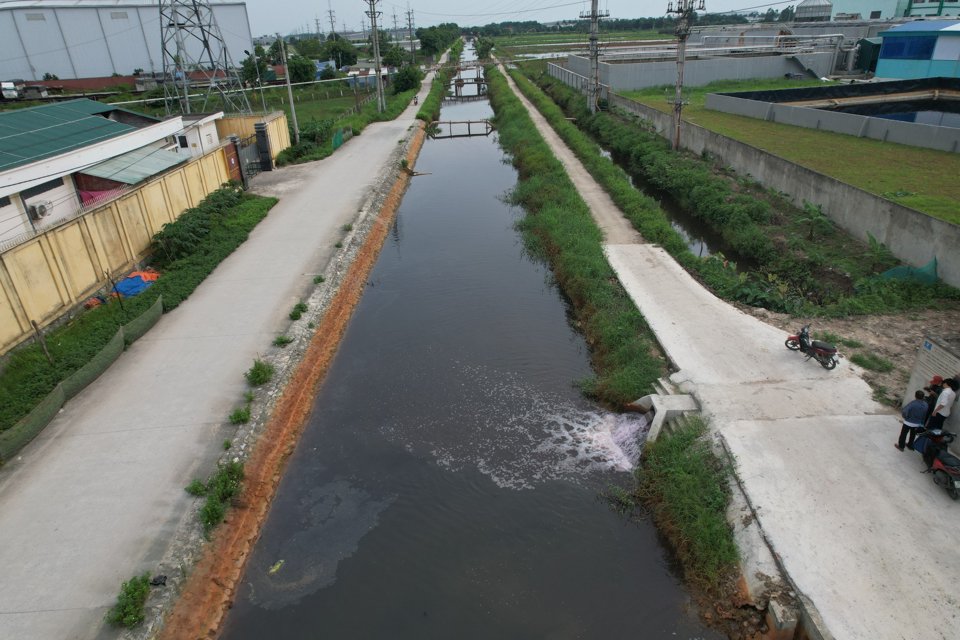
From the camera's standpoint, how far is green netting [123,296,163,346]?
1360 centimetres

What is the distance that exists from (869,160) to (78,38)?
222 feet

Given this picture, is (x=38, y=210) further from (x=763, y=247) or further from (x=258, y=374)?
(x=763, y=247)

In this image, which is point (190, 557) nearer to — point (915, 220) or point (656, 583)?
point (656, 583)

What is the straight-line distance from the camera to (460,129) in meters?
45.6

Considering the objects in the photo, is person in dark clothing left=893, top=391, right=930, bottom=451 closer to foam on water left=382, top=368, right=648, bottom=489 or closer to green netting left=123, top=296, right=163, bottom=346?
foam on water left=382, top=368, right=648, bottom=489

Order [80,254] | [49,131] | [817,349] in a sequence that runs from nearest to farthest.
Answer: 1. [817,349]
2. [80,254]
3. [49,131]

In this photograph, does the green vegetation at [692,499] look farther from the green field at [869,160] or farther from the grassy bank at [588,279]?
the green field at [869,160]

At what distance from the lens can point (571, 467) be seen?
1105cm

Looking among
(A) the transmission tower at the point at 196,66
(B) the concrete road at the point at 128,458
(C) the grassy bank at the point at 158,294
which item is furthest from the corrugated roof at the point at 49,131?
(B) the concrete road at the point at 128,458

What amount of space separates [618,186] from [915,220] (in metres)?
11.2

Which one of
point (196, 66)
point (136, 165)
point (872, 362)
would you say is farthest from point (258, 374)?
point (196, 66)

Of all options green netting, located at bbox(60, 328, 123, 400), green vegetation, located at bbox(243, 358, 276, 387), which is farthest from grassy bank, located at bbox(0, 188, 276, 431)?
green vegetation, located at bbox(243, 358, 276, 387)

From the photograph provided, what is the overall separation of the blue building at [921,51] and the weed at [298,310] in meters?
47.2

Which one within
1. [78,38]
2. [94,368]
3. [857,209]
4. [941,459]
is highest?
[78,38]
